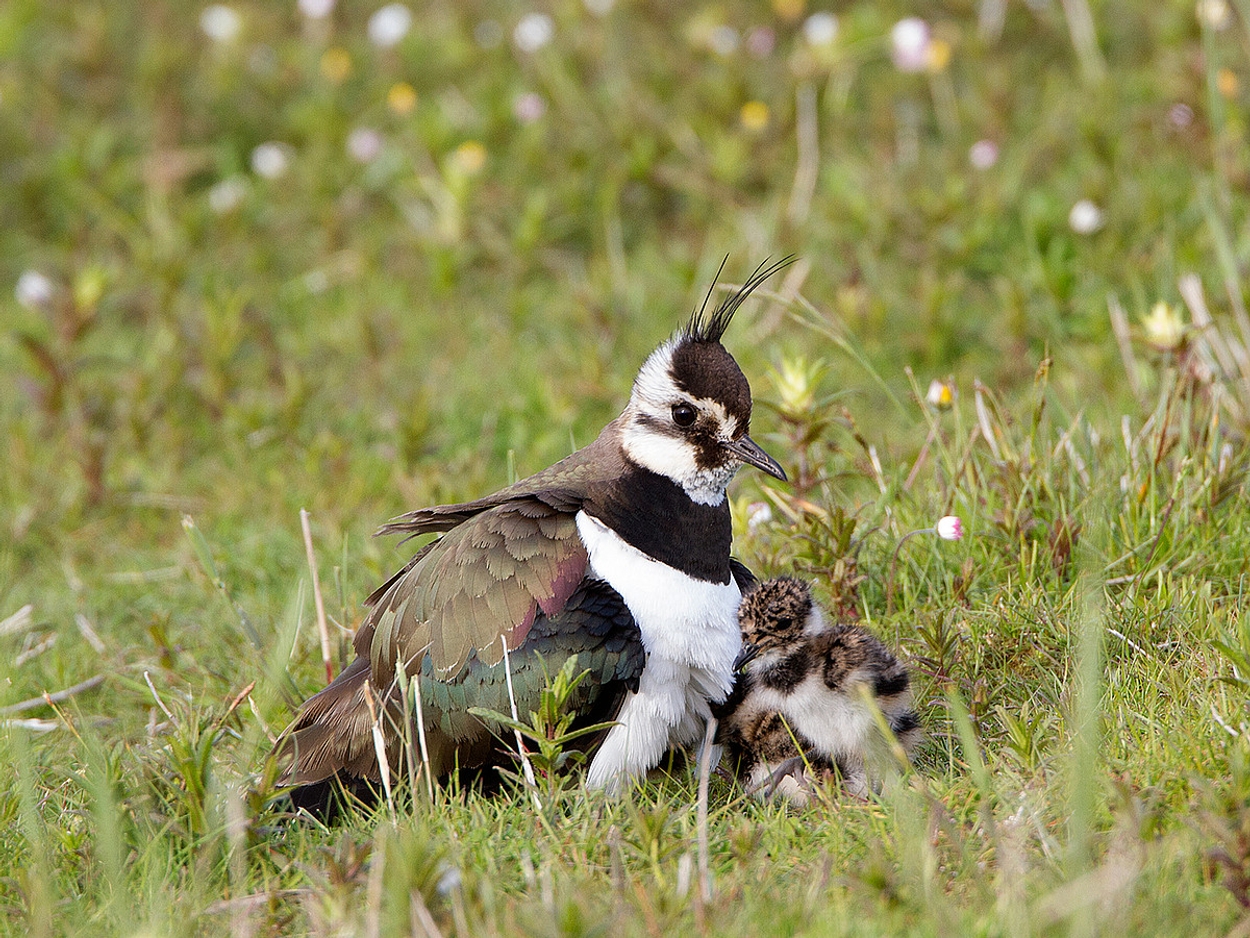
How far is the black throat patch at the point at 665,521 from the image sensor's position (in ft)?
13.2

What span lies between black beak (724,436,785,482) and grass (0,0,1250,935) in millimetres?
359

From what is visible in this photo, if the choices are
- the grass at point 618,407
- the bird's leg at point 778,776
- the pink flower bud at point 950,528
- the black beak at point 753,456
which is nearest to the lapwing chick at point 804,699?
the bird's leg at point 778,776

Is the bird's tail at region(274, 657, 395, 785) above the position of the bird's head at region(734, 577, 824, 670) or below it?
below

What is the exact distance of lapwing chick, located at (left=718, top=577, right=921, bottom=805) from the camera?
3770mm

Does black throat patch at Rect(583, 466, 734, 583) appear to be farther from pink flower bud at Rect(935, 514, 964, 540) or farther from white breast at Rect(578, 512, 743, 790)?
pink flower bud at Rect(935, 514, 964, 540)

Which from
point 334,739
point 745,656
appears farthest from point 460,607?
point 745,656

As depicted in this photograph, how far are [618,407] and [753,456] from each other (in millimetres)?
2287

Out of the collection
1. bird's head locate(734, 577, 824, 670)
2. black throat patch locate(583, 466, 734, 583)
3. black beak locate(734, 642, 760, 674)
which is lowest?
black beak locate(734, 642, 760, 674)

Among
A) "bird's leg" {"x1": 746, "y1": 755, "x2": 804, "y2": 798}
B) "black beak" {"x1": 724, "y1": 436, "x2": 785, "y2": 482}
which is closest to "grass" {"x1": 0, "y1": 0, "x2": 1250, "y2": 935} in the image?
"bird's leg" {"x1": 746, "y1": 755, "x2": 804, "y2": 798}

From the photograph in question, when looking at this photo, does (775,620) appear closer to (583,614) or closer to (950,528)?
(583,614)

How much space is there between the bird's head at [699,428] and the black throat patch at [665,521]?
0.18ft

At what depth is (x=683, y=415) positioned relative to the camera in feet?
13.8

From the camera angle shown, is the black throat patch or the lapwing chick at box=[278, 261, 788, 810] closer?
the lapwing chick at box=[278, 261, 788, 810]

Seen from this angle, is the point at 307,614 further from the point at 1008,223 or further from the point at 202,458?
the point at 1008,223
